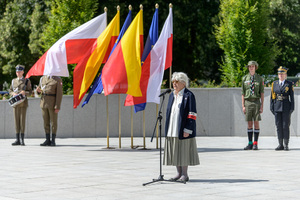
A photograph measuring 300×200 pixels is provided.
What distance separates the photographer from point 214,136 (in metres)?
18.3

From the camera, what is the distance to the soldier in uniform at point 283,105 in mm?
13633

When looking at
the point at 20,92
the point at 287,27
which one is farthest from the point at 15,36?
the point at 20,92

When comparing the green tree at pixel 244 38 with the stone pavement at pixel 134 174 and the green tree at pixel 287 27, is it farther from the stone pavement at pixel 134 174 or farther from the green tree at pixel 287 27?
the green tree at pixel 287 27

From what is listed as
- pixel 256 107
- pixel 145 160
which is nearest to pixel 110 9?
pixel 256 107

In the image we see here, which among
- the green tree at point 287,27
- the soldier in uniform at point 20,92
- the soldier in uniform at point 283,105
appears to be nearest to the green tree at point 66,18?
the soldier in uniform at point 20,92

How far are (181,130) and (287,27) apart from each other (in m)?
29.2

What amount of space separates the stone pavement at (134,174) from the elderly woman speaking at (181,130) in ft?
1.11

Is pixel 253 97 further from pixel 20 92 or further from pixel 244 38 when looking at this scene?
pixel 244 38

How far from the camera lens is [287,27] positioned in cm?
3600

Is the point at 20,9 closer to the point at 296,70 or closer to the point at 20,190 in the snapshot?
the point at 296,70

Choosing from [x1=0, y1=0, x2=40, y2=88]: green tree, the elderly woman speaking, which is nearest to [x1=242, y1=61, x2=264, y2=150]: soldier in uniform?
the elderly woman speaking

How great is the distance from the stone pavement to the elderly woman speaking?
34 centimetres

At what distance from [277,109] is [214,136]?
4732mm

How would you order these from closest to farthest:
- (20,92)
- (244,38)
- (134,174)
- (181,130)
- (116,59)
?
(181,130) → (134,174) → (116,59) → (20,92) → (244,38)
